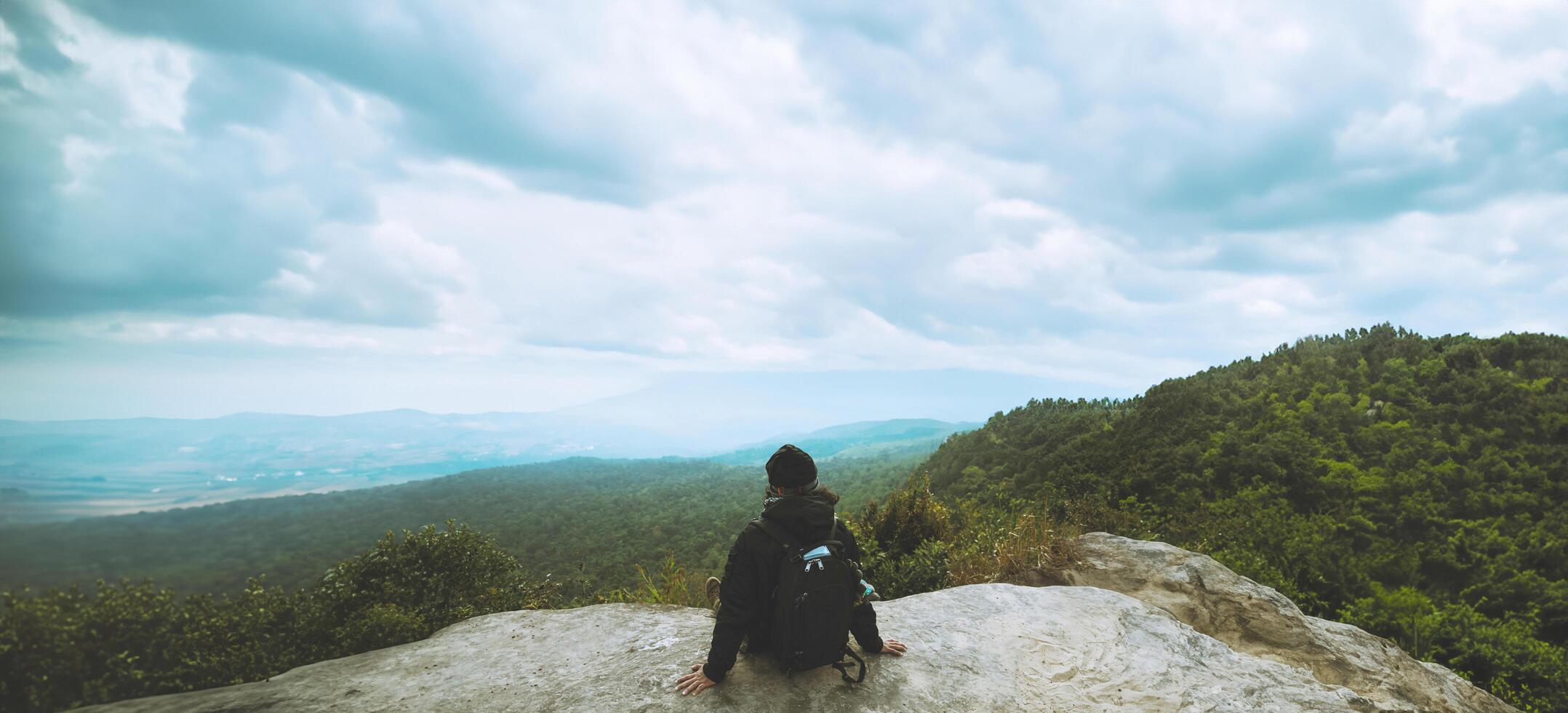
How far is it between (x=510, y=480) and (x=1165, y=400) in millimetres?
81629

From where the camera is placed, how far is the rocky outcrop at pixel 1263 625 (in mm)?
5566

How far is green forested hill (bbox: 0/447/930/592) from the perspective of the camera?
384 centimetres

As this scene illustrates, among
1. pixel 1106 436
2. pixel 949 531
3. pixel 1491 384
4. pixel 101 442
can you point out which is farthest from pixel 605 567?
pixel 1491 384

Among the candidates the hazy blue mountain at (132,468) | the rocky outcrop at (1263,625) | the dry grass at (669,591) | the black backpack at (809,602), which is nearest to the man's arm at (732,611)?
the black backpack at (809,602)

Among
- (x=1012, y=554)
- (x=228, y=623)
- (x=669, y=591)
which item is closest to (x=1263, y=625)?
(x=1012, y=554)

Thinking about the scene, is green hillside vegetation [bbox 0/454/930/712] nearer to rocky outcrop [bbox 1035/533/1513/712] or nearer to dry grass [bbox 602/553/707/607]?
dry grass [bbox 602/553/707/607]

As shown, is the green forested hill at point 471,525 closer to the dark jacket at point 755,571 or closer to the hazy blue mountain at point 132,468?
the hazy blue mountain at point 132,468

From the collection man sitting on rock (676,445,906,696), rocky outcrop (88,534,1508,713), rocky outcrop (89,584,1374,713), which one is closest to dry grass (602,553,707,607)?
rocky outcrop (89,584,1374,713)

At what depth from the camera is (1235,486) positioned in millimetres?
16172

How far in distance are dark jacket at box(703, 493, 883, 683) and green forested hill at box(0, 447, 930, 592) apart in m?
4.21

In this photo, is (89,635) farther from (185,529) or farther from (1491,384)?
(1491,384)

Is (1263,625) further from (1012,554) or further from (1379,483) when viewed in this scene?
(1379,483)

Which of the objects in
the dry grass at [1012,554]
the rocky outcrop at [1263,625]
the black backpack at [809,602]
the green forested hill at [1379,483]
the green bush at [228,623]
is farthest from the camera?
the green forested hill at [1379,483]

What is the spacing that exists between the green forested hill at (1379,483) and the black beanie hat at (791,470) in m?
9.98
